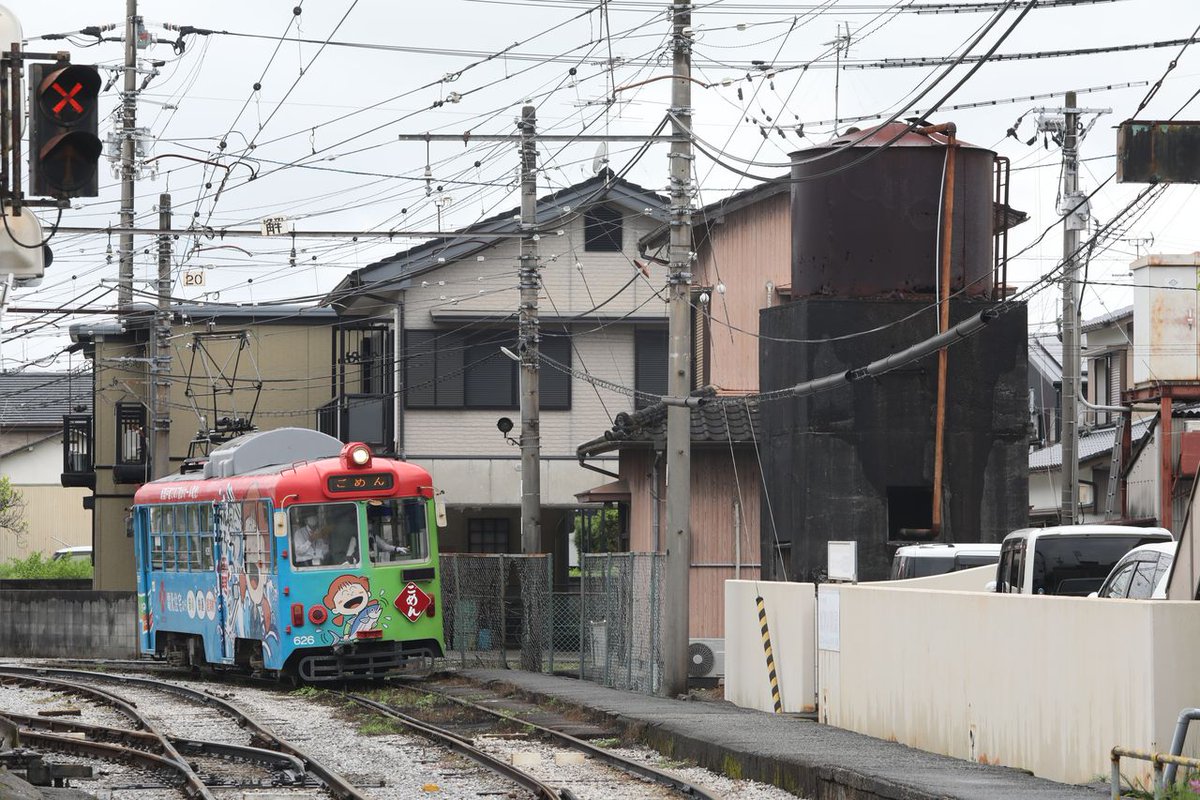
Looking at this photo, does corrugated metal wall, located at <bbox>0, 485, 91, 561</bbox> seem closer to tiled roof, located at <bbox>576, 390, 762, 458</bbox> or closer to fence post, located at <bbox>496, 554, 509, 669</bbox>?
fence post, located at <bbox>496, 554, 509, 669</bbox>

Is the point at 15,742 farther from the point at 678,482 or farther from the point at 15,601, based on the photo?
the point at 15,601

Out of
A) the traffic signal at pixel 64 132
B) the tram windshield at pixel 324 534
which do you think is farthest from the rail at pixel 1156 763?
Result: the tram windshield at pixel 324 534

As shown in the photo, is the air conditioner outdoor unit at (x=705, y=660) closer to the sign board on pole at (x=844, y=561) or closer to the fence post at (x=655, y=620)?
the fence post at (x=655, y=620)

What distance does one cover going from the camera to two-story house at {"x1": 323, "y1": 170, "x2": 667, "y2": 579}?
39.0m

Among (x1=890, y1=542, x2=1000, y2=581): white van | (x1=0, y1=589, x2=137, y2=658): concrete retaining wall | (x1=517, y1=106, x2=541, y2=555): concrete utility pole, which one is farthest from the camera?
(x1=0, y1=589, x2=137, y2=658): concrete retaining wall

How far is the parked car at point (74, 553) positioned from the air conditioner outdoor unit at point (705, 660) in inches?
1668

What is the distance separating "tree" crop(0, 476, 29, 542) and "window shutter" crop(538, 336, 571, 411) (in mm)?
28665

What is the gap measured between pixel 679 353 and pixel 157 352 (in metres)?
16.7

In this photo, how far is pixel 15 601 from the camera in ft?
127

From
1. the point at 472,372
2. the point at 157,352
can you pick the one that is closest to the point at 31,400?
the point at 472,372

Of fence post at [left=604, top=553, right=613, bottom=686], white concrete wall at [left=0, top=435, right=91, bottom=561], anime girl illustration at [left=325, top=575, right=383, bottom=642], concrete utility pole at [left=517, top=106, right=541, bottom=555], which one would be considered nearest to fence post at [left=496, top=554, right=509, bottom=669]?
concrete utility pole at [left=517, top=106, right=541, bottom=555]

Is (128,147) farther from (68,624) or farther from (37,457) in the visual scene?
(37,457)

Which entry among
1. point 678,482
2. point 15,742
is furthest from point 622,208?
point 15,742

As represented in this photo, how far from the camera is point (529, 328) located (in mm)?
27234
